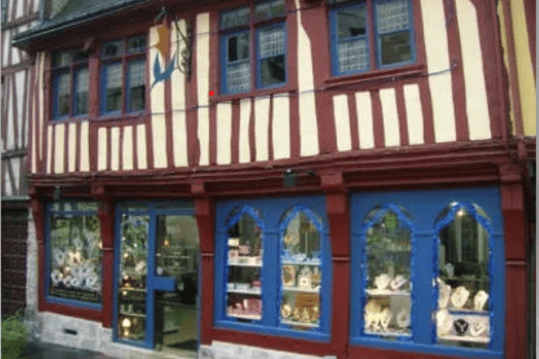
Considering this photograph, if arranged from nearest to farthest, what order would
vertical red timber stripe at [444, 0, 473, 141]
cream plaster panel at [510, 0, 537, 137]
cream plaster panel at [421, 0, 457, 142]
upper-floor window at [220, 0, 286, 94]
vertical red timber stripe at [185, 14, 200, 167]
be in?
1. cream plaster panel at [510, 0, 537, 137]
2. vertical red timber stripe at [444, 0, 473, 141]
3. cream plaster panel at [421, 0, 457, 142]
4. upper-floor window at [220, 0, 286, 94]
5. vertical red timber stripe at [185, 14, 200, 167]

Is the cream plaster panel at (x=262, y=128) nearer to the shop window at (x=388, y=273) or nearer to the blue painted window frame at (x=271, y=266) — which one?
the blue painted window frame at (x=271, y=266)

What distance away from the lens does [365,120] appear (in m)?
7.43

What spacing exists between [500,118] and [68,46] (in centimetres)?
766

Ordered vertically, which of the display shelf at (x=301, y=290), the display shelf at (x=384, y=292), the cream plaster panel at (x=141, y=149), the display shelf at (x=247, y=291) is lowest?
the display shelf at (x=247, y=291)

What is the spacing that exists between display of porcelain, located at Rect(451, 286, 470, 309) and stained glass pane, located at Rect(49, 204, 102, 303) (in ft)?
20.2

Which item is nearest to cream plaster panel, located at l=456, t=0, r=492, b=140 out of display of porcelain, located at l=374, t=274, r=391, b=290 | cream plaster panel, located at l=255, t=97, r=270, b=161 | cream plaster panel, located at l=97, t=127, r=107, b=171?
display of porcelain, located at l=374, t=274, r=391, b=290

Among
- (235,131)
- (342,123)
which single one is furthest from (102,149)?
(342,123)

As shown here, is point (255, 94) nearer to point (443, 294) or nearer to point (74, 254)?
point (443, 294)

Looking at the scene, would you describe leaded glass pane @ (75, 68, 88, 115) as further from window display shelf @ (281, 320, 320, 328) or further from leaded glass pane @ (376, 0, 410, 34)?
leaded glass pane @ (376, 0, 410, 34)

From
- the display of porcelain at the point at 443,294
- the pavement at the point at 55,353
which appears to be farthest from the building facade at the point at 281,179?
the pavement at the point at 55,353

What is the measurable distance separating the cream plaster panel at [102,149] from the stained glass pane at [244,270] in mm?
2679

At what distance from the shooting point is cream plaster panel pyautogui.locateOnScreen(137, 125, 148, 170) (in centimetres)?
947

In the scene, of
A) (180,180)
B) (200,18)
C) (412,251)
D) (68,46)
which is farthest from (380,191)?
(68,46)

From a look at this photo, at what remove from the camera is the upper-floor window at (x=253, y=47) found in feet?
27.4
